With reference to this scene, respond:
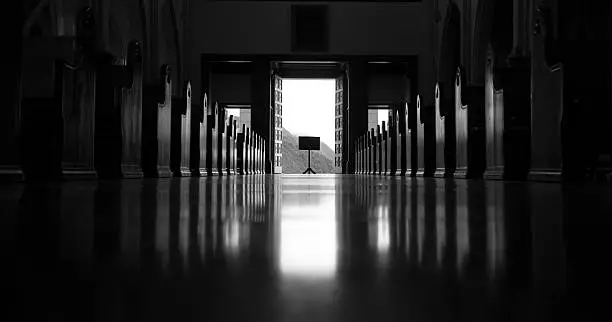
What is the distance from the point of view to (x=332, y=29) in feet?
56.1

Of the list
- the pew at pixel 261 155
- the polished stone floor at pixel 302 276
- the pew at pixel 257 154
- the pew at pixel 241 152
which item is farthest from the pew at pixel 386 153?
the polished stone floor at pixel 302 276

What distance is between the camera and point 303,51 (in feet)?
55.7

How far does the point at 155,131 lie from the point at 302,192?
476cm

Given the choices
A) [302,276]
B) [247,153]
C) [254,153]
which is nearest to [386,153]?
[247,153]

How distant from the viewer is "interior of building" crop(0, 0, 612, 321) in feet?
0.99

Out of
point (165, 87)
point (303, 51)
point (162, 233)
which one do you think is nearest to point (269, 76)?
point (303, 51)

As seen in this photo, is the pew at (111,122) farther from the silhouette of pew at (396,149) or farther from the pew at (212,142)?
the silhouette of pew at (396,149)

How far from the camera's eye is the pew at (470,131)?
21.7 feet

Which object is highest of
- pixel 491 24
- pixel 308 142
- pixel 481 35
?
pixel 491 24

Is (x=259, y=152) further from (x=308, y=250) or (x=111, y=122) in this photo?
(x=308, y=250)

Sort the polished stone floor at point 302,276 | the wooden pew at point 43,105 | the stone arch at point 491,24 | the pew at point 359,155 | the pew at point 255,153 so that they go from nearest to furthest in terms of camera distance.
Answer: the polished stone floor at point 302,276 → the wooden pew at point 43,105 → the stone arch at point 491,24 → the pew at point 255,153 → the pew at point 359,155

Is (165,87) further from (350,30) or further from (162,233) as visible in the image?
(350,30)

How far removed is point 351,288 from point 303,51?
55.6 ft

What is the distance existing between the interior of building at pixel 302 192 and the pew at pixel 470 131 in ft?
0.07
